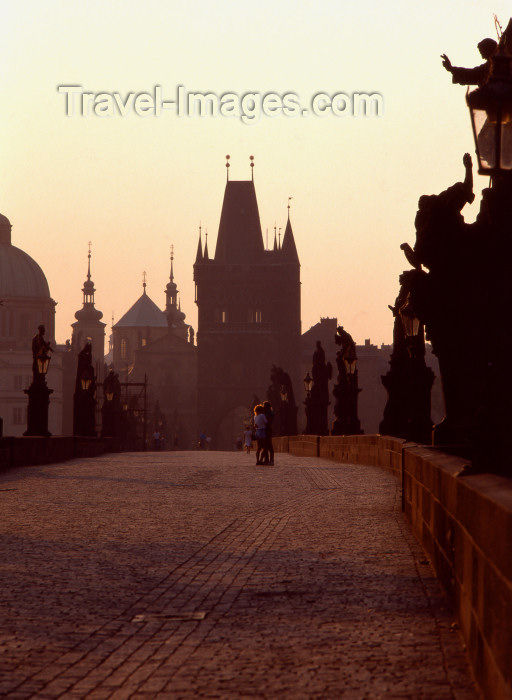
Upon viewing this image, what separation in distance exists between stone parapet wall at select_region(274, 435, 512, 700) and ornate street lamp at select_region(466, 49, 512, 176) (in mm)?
1736

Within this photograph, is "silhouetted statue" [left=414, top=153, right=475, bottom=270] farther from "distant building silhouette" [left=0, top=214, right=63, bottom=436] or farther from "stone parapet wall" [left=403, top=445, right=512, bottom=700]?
"distant building silhouette" [left=0, top=214, right=63, bottom=436]

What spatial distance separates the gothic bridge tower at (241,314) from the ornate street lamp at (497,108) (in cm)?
12594

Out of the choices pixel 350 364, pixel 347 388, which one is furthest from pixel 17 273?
pixel 350 364

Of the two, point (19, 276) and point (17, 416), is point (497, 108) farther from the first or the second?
point (19, 276)

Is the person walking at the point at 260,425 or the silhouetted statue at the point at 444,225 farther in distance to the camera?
the person walking at the point at 260,425

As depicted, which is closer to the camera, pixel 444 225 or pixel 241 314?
pixel 444 225

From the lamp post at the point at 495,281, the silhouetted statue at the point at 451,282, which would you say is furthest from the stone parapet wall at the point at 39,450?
the lamp post at the point at 495,281

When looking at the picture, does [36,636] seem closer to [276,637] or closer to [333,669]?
[276,637]

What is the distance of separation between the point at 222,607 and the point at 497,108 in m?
3.41

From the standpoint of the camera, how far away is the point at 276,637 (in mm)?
6938

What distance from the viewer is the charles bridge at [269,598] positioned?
5695 mm

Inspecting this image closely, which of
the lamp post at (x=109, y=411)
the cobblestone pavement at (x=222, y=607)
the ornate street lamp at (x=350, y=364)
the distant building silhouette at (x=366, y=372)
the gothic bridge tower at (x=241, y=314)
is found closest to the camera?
the cobblestone pavement at (x=222, y=607)

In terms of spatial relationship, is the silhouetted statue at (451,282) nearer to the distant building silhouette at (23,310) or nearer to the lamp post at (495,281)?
the lamp post at (495,281)

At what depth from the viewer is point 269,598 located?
27.0ft
